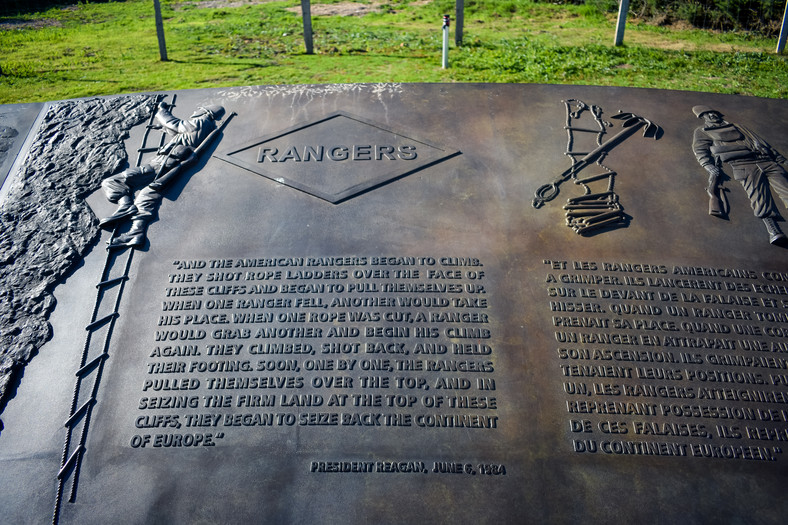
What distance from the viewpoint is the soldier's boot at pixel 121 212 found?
5082 mm

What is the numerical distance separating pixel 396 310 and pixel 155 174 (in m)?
2.83

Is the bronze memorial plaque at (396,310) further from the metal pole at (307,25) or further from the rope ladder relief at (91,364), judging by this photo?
the metal pole at (307,25)

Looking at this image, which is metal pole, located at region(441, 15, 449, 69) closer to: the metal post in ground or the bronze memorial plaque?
the metal post in ground

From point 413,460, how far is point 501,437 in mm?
612

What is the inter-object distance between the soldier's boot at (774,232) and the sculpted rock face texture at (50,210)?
5.92 m

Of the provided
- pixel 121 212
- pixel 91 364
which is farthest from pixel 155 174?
pixel 91 364

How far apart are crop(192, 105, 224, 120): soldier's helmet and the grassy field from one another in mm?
2981

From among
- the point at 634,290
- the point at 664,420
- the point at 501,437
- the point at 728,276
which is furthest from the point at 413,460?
the point at 728,276

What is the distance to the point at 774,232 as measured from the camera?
497 centimetres

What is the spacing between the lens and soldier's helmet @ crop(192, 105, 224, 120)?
615cm

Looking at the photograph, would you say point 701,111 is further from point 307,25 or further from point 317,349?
point 307,25

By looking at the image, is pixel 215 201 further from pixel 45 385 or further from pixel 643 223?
pixel 643 223

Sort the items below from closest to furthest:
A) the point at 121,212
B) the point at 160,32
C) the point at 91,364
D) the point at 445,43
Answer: the point at 91,364
the point at 121,212
the point at 445,43
the point at 160,32

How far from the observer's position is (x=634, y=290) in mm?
4598
